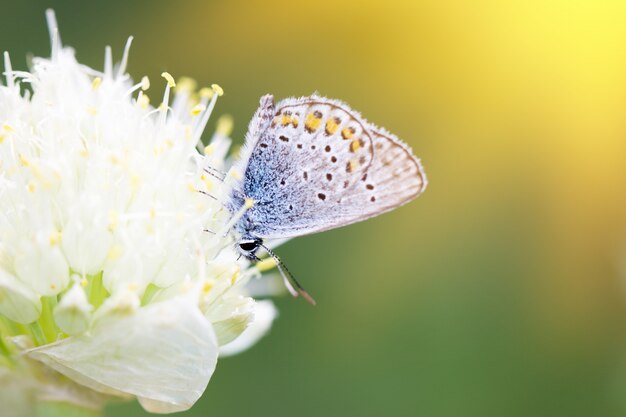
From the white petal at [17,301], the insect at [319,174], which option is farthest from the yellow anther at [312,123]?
the white petal at [17,301]

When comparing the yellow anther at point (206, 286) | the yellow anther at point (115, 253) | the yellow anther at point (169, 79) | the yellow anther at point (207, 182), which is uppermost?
the yellow anther at point (169, 79)

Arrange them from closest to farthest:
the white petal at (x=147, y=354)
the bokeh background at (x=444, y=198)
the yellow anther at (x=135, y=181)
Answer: the white petal at (x=147, y=354), the yellow anther at (x=135, y=181), the bokeh background at (x=444, y=198)

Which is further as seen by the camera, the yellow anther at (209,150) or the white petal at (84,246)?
the yellow anther at (209,150)

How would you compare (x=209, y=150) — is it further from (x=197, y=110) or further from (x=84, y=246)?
(x=84, y=246)

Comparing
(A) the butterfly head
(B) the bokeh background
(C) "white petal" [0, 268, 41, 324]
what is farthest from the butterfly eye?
(B) the bokeh background

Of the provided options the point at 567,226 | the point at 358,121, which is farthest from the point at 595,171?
the point at 358,121

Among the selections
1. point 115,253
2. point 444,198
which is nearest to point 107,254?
point 115,253

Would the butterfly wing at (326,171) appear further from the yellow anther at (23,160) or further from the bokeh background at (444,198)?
the bokeh background at (444,198)
